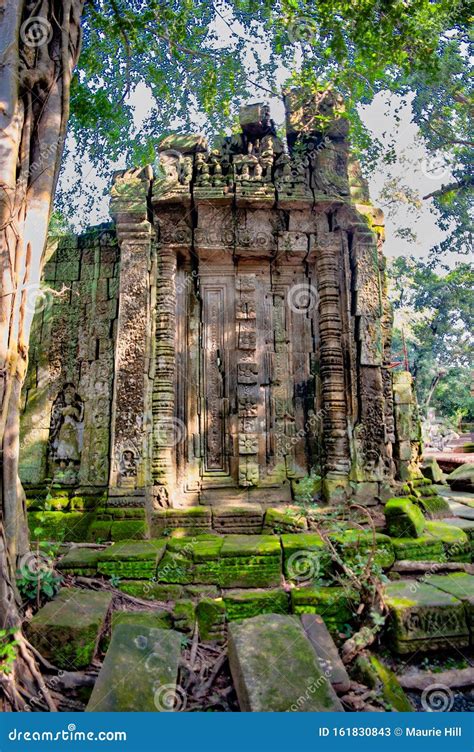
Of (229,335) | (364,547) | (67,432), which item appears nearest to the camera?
(364,547)

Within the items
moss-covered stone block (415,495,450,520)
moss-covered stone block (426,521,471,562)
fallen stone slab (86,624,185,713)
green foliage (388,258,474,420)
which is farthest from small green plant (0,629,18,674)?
green foliage (388,258,474,420)

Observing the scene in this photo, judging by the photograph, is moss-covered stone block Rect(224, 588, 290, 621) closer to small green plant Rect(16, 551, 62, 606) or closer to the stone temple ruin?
the stone temple ruin

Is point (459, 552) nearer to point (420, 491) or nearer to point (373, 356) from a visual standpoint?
point (420, 491)

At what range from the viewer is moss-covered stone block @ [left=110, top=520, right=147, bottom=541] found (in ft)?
15.4

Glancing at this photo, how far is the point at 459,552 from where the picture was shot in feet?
15.1

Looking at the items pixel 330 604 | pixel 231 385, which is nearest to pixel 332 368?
pixel 231 385

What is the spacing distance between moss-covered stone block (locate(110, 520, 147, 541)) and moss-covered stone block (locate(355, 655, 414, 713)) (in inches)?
98.0

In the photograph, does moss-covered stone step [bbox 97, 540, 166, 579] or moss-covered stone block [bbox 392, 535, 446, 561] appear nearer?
moss-covered stone step [bbox 97, 540, 166, 579]

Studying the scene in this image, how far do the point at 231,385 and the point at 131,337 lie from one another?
1.39 meters

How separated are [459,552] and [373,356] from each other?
235cm

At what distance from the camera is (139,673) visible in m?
2.50

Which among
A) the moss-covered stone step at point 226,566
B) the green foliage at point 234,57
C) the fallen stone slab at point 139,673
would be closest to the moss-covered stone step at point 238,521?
the moss-covered stone step at point 226,566

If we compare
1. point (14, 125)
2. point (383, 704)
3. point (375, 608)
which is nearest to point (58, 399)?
point (14, 125)

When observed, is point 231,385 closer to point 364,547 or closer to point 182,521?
point 182,521
